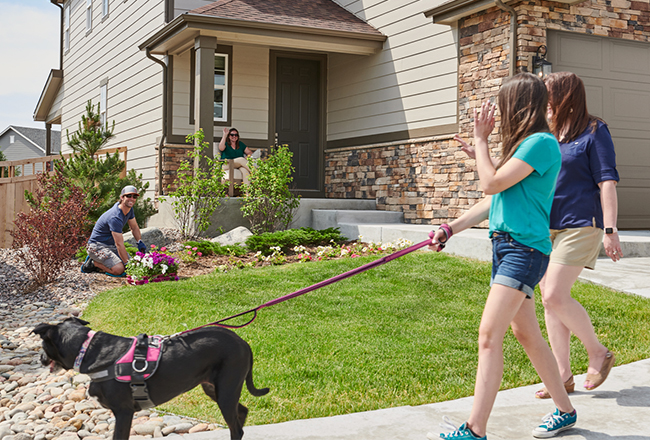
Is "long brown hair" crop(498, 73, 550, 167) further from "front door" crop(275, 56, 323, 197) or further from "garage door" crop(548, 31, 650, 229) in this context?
"front door" crop(275, 56, 323, 197)

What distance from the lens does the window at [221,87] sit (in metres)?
13.3

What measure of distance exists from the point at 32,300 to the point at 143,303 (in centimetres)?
246

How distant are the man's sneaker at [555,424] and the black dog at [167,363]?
60.0 inches

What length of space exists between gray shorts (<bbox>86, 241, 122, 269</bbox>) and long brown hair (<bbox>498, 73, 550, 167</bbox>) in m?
6.84

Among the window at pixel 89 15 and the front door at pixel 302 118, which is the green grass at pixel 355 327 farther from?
the window at pixel 89 15

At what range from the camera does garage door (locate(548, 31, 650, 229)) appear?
9.41m

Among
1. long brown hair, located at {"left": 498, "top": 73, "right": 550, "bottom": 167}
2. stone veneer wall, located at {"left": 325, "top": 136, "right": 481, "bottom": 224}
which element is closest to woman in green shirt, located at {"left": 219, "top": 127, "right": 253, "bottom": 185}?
stone veneer wall, located at {"left": 325, "top": 136, "right": 481, "bottom": 224}

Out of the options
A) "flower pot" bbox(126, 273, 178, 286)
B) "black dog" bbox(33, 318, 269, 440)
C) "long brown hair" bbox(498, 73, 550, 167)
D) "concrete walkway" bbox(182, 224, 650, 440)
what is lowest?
"concrete walkway" bbox(182, 224, 650, 440)

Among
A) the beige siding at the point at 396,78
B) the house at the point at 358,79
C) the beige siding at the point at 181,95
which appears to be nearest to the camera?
the house at the point at 358,79

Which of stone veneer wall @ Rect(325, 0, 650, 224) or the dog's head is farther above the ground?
stone veneer wall @ Rect(325, 0, 650, 224)

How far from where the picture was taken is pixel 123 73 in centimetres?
1627

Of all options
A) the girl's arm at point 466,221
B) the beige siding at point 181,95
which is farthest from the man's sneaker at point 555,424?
the beige siding at point 181,95

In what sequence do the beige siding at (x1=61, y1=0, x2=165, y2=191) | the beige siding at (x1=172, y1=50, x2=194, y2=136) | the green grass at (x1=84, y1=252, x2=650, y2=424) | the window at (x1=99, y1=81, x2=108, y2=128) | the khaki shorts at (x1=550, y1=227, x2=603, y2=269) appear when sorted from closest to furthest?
1. the khaki shorts at (x1=550, y1=227, x2=603, y2=269)
2. the green grass at (x1=84, y1=252, x2=650, y2=424)
3. the beige siding at (x1=172, y1=50, x2=194, y2=136)
4. the beige siding at (x1=61, y1=0, x2=165, y2=191)
5. the window at (x1=99, y1=81, x2=108, y2=128)

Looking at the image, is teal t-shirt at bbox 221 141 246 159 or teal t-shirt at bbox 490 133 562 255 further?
teal t-shirt at bbox 221 141 246 159
